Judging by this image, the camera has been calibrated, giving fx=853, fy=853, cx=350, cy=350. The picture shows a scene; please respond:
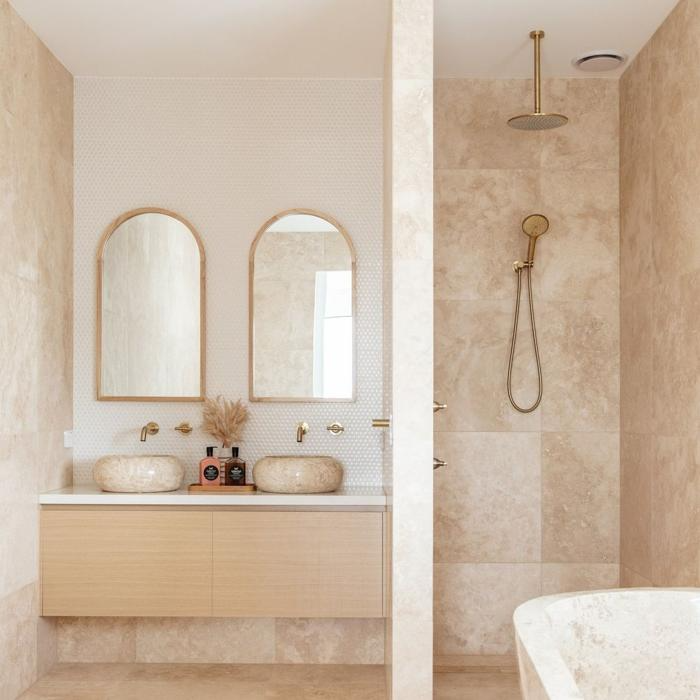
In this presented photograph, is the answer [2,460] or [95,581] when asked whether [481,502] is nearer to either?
[95,581]

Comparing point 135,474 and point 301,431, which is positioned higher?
point 301,431

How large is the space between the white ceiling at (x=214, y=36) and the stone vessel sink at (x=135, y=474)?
68.0 inches

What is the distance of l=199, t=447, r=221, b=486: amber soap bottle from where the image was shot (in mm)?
3674

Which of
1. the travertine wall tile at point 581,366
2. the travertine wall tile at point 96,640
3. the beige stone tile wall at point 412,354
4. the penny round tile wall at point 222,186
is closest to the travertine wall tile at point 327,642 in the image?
the travertine wall tile at point 96,640

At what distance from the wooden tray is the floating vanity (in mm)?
116

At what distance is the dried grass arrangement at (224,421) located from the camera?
3760 millimetres

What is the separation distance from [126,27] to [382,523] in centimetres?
222

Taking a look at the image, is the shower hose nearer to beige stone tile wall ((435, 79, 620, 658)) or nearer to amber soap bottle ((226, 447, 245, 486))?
beige stone tile wall ((435, 79, 620, 658))

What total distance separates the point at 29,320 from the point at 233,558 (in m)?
1.25

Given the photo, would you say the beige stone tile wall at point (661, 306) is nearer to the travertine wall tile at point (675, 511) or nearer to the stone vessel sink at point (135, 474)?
the travertine wall tile at point (675, 511)

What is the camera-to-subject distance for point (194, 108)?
393 centimetres

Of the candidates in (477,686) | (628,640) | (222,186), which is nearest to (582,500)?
(477,686)

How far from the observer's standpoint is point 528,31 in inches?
134

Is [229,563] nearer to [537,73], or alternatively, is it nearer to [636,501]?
[636,501]
